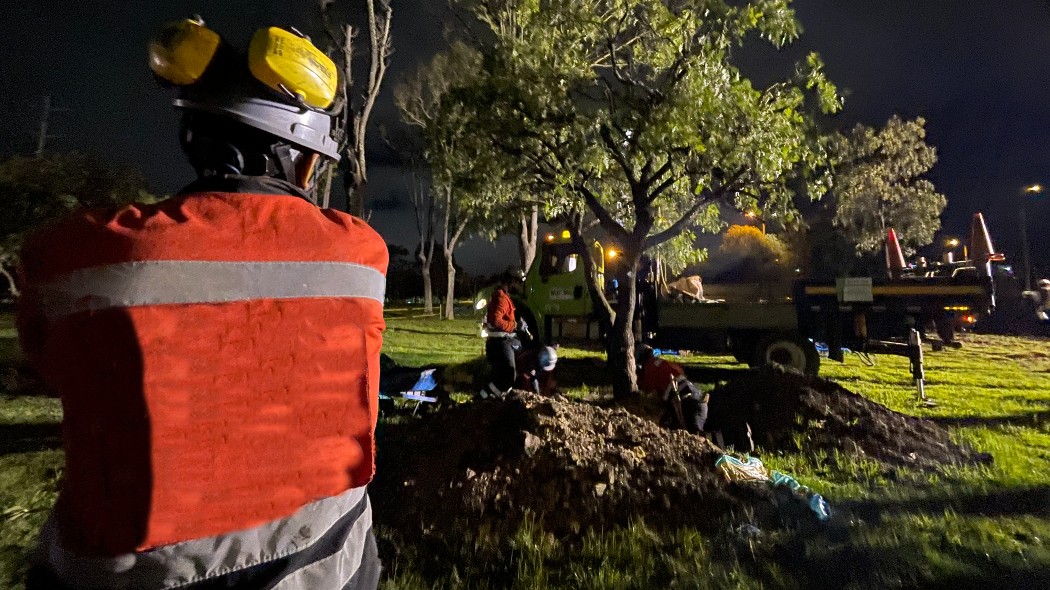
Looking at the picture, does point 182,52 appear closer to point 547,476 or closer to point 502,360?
point 547,476

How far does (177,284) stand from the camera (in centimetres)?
111

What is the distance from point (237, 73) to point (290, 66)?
0.44ft

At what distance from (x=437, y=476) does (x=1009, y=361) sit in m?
16.1

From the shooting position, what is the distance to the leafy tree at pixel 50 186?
11.3 m

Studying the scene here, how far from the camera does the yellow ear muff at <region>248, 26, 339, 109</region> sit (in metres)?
1.46

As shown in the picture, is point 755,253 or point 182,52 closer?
point 182,52

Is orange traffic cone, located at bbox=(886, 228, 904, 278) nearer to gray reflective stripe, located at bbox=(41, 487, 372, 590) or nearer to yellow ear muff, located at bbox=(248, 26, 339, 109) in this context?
yellow ear muff, located at bbox=(248, 26, 339, 109)

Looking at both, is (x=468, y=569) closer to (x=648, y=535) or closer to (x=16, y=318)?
(x=648, y=535)

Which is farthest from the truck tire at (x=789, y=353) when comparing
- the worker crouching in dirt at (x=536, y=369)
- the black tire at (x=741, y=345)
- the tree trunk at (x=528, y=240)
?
the tree trunk at (x=528, y=240)

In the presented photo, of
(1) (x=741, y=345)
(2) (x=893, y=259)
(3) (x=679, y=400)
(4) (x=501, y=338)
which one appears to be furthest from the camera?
(2) (x=893, y=259)

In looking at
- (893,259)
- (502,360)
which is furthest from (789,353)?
(502,360)

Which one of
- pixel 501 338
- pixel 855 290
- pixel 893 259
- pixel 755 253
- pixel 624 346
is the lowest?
pixel 624 346

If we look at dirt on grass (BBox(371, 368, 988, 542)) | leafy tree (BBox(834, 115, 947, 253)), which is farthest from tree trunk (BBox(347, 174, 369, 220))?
leafy tree (BBox(834, 115, 947, 253))

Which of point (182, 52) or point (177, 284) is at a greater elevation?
point (182, 52)
